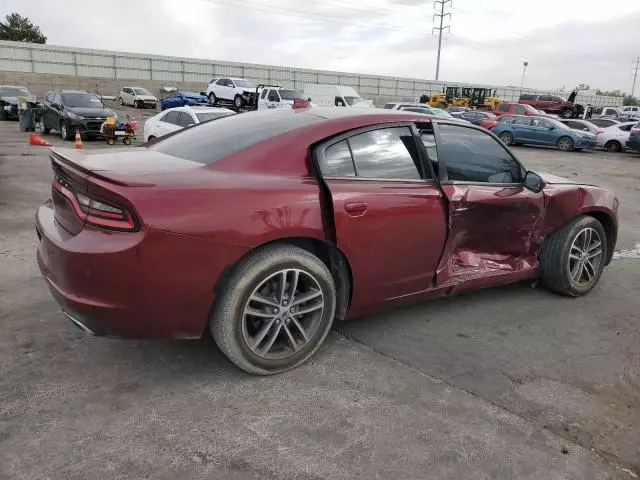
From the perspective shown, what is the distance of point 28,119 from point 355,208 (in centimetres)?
1997

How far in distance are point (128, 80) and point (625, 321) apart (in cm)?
4920

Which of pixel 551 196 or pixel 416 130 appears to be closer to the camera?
pixel 416 130

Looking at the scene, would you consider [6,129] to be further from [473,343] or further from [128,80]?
[128,80]

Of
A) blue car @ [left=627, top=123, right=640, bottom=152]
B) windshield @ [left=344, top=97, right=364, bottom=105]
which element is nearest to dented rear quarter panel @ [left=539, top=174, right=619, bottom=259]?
blue car @ [left=627, top=123, right=640, bottom=152]

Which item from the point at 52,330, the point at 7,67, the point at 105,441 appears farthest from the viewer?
the point at 7,67

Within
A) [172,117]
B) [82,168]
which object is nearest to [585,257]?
[82,168]

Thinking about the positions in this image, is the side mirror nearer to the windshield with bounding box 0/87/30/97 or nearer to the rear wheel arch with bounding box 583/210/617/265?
the rear wheel arch with bounding box 583/210/617/265

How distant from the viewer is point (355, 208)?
3.02 m

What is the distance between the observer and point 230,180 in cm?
272

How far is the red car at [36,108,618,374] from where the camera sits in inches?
99.0

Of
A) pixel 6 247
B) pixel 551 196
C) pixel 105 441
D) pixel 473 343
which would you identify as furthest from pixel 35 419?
pixel 551 196

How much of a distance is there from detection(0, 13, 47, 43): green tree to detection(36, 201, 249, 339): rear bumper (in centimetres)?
7432

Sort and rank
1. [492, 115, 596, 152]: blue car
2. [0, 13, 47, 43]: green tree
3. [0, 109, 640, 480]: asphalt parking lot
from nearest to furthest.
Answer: [0, 109, 640, 480]: asphalt parking lot → [492, 115, 596, 152]: blue car → [0, 13, 47, 43]: green tree

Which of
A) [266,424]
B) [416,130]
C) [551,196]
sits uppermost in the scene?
[416,130]
